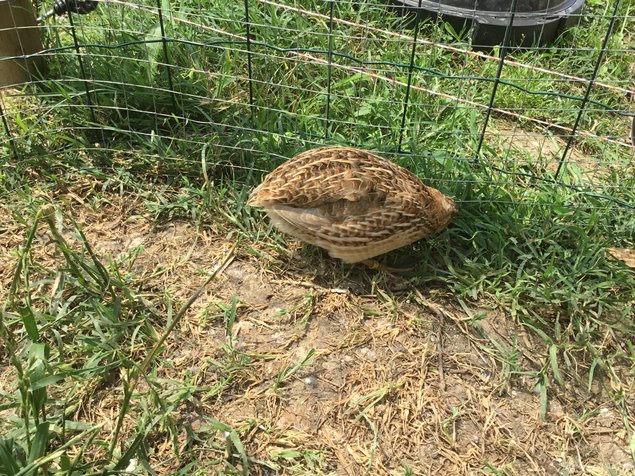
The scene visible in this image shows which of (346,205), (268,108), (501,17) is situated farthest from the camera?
(501,17)

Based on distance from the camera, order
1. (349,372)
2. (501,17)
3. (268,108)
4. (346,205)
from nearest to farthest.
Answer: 1. (349,372)
2. (346,205)
3. (268,108)
4. (501,17)

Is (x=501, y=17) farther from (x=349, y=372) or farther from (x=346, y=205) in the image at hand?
(x=349, y=372)

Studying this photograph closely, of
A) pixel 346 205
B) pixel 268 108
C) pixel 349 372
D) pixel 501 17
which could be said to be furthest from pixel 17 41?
pixel 501 17

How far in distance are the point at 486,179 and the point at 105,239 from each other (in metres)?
2.41

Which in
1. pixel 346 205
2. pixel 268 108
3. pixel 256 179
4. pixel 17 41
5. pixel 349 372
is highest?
pixel 17 41

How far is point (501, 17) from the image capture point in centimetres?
528

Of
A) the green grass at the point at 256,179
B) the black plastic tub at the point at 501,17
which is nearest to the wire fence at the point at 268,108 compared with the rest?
the green grass at the point at 256,179

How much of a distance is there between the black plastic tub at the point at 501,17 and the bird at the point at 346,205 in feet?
6.84

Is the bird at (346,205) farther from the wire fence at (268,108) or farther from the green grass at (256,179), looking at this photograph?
the wire fence at (268,108)

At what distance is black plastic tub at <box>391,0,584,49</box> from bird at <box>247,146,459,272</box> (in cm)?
208

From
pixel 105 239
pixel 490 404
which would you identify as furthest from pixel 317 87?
pixel 490 404

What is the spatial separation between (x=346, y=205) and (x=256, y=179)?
0.83 m

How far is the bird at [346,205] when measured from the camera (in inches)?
147

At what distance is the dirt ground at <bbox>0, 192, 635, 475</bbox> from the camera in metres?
3.18
